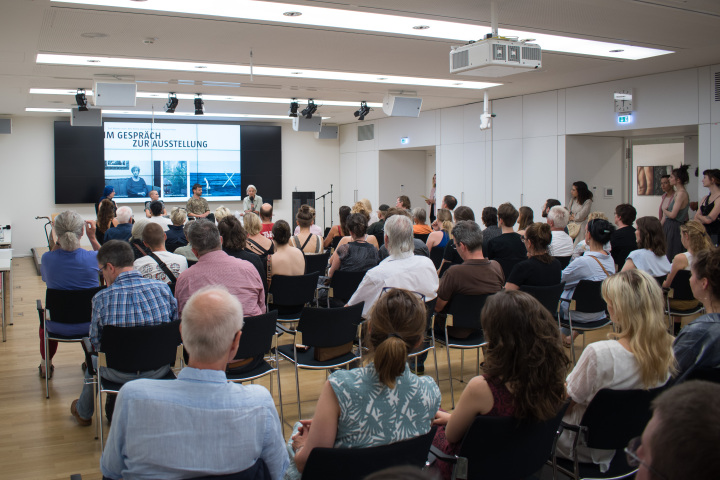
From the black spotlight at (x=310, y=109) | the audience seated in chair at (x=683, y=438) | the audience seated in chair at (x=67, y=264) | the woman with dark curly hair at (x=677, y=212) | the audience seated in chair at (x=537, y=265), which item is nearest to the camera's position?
the audience seated in chair at (x=683, y=438)

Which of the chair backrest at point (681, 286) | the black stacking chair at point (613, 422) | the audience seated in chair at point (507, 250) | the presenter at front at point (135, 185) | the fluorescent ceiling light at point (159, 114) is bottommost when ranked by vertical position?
the black stacking chair at point (613, 422)

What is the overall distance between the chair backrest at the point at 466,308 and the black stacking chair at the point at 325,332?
717mm

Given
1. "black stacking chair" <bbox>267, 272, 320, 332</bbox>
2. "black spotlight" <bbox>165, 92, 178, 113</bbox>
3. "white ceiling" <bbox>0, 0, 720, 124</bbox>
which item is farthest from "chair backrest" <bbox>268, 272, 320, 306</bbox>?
"black spotlight" <bbox>165, 92, 178, 113</bbox>

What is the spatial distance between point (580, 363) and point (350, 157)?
48.0 feet

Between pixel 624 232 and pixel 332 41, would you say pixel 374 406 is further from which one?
pixel 624 232

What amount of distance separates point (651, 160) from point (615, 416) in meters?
9.45

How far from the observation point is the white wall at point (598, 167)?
10656 mm

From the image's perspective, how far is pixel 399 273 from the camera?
4.40 metres

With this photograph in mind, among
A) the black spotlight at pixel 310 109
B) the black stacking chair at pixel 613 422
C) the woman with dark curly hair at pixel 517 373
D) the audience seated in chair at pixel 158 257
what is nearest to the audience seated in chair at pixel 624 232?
the black stacking chair at pixel 613 422

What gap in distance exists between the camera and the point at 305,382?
5.39 meters

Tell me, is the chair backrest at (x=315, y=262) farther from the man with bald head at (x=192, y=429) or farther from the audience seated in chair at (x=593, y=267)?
the man with bald head at (x=192, y=429)

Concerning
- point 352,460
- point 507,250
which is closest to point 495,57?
point 507,250

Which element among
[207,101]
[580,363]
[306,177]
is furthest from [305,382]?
[306,177]

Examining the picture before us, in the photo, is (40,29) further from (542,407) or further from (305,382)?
(542,407)
